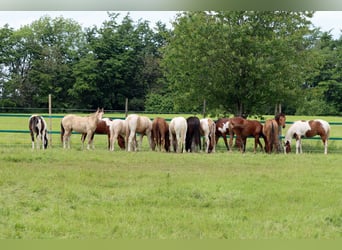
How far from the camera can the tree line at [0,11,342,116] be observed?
11.9m

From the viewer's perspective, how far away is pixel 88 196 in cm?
544

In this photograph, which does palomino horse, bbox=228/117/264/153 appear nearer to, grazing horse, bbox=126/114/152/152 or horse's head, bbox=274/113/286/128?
horse's head, bbox=274/113/286/128

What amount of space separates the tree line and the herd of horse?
584 mm

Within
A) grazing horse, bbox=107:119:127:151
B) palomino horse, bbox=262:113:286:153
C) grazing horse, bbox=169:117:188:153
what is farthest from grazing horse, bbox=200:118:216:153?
grazing horse, bbox=107:119:127:151

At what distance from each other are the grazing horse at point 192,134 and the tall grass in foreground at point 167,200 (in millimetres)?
2885

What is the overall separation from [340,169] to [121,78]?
5.83 meters

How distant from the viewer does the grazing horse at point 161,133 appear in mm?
12125

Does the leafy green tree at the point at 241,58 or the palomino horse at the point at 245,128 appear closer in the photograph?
the palomino horse at the point at 245,128

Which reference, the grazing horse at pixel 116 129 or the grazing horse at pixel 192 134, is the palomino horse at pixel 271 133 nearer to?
the grazing horse at pixel 192 134

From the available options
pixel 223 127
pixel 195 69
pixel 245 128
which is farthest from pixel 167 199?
pixel 195 69

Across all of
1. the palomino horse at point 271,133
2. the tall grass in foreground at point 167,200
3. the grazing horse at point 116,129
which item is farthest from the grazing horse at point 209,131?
the tall grass in foreground at point 167,200

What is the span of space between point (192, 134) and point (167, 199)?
676 cm

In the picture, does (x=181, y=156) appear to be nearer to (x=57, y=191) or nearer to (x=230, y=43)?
(x=230, y=43)

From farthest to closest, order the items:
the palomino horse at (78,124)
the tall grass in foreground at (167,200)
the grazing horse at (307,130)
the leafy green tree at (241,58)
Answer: the leafy green tree at (241,58) → the palomino horse at (78,124) → the grazing horse at (307,130) → the tall grass in foreground at (167,200)
